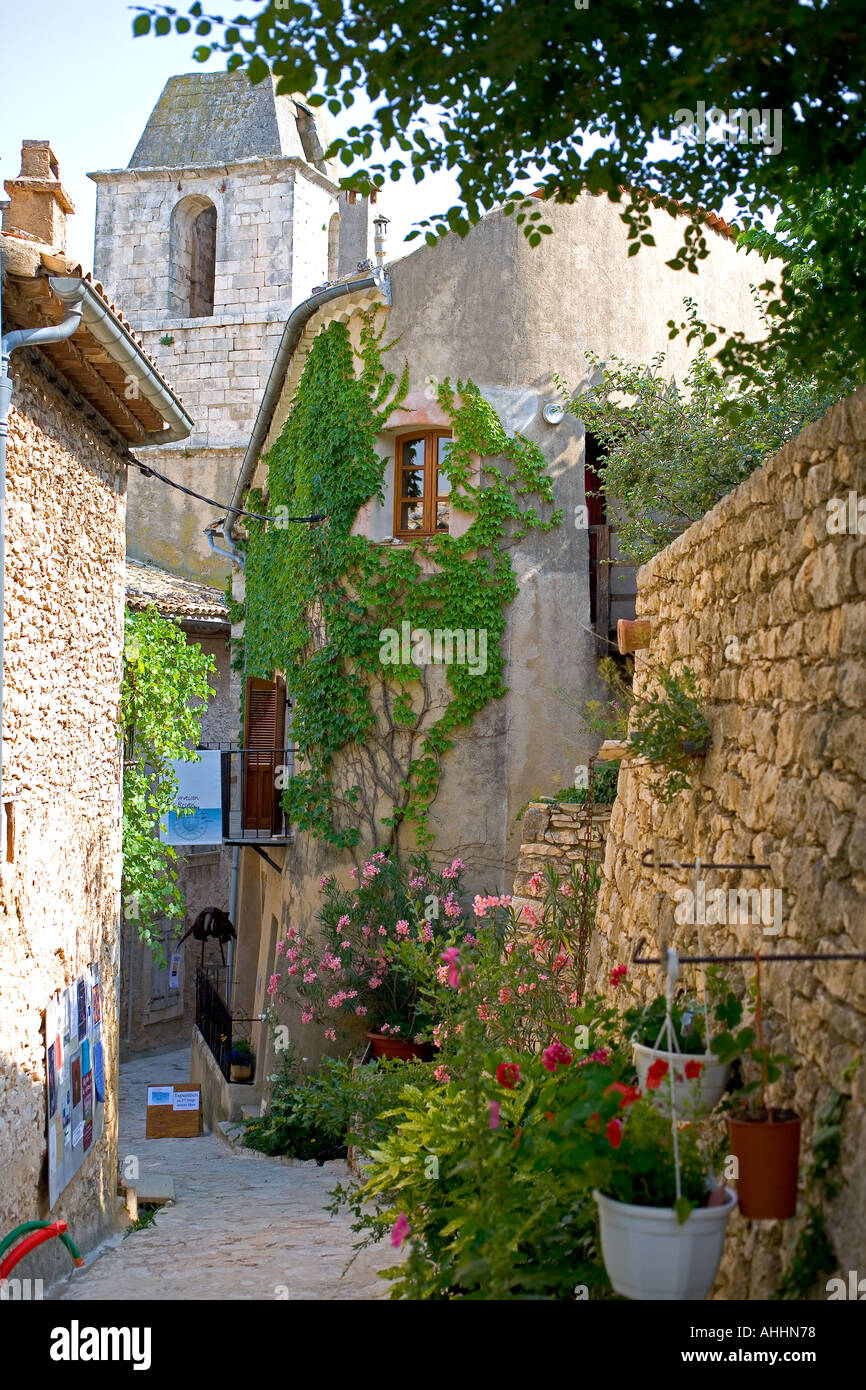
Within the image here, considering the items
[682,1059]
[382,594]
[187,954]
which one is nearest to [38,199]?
[382,594]

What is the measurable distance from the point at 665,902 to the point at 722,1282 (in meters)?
1.54

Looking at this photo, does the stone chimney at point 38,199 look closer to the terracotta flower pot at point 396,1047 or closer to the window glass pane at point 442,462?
the window glass pane at point 442,462

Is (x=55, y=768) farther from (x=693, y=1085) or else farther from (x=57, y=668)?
(x=693, y=1085)

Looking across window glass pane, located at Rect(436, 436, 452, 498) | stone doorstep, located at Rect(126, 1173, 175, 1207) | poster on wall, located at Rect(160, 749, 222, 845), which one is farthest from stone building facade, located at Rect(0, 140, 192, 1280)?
poster on wall, located at Rect(160, 749, 222, 845)

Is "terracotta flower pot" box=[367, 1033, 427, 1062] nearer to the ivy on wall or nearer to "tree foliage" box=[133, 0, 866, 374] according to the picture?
the ivy on wall

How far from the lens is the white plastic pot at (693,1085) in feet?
10.4

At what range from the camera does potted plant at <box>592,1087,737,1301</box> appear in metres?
2.72

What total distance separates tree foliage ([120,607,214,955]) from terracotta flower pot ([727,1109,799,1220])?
307 inches

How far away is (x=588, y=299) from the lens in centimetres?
1171

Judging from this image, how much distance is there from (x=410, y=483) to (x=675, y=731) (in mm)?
7857

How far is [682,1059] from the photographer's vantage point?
324cm

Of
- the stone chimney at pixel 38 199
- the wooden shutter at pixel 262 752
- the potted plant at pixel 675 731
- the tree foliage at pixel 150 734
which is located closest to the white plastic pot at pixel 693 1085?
the potted plant at pixel 675 731
